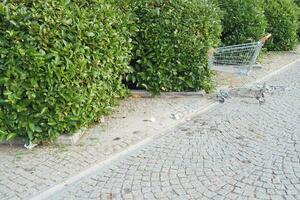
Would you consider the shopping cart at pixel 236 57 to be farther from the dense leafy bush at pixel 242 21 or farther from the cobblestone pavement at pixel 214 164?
the dense leafy bush at pixel 242 21

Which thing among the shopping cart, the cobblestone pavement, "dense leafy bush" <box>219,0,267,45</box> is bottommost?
the cobblestone pavement

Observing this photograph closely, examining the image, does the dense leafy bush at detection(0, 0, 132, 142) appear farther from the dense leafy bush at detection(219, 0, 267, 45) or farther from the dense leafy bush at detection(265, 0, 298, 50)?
the dense leafy bush at detection(265, 0, 298, 50)

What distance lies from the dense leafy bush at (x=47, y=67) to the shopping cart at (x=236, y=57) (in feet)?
9.26

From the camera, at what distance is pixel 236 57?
7.23 meters

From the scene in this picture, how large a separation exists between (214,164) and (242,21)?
210 inches

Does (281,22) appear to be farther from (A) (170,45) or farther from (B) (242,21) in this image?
(A) (170,45)

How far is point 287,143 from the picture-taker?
15.8 feet

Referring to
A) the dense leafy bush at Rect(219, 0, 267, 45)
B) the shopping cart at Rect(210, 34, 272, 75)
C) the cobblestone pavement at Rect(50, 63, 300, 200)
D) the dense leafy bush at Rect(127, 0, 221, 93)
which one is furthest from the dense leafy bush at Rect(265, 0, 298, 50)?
the cobblestone pavement at Rect(50, 63, 300, 200)

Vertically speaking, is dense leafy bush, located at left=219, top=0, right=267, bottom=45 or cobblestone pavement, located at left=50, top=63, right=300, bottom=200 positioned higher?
dense leafy bush, located at left=219, top=0, right=267, bottom=45

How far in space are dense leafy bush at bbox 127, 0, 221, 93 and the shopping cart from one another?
620 mm

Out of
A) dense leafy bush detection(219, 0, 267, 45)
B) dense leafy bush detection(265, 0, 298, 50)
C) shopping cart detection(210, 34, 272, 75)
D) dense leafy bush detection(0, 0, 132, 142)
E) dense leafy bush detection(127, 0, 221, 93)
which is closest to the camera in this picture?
dense leafy bush detection(0, 0, 132, 142)

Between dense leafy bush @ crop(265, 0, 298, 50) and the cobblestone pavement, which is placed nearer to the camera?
the cobblestone pavement

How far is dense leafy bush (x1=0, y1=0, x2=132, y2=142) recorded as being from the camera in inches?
173

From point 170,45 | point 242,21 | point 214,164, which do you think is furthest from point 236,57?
point 214,164
